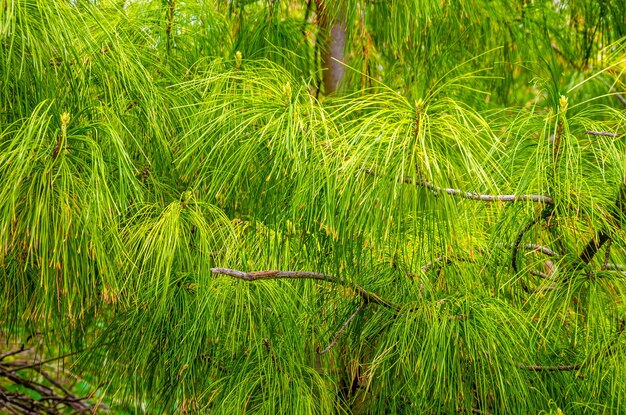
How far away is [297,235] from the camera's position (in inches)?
46.4

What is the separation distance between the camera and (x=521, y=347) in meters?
1.09

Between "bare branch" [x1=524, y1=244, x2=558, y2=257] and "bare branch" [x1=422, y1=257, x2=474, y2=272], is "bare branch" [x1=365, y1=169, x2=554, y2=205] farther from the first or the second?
"bare branch" [x1=422, y1=257, x2=474, y2=272]

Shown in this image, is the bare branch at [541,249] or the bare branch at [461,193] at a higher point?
the bare branch at [461,193]

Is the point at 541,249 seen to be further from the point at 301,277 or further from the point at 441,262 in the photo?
the point at 301,277

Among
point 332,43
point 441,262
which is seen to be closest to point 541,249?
point 441,262

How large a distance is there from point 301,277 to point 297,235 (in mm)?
97

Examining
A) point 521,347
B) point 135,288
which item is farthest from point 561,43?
point 135,288

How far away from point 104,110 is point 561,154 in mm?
609

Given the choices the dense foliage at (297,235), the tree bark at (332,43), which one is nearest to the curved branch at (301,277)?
the dense foliage at (297,235)

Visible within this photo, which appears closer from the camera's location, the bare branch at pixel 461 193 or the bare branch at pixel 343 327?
the bare branch at pixel 461 193

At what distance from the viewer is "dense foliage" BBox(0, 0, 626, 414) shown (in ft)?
3.39

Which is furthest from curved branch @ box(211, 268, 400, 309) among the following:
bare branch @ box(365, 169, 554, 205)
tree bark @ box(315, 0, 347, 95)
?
tree bark @ box(315, 0, 347, 95)

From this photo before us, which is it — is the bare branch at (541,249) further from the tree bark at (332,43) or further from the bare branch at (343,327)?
the tree bark at (332,43)

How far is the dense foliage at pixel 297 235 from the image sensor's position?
3.39 feet
